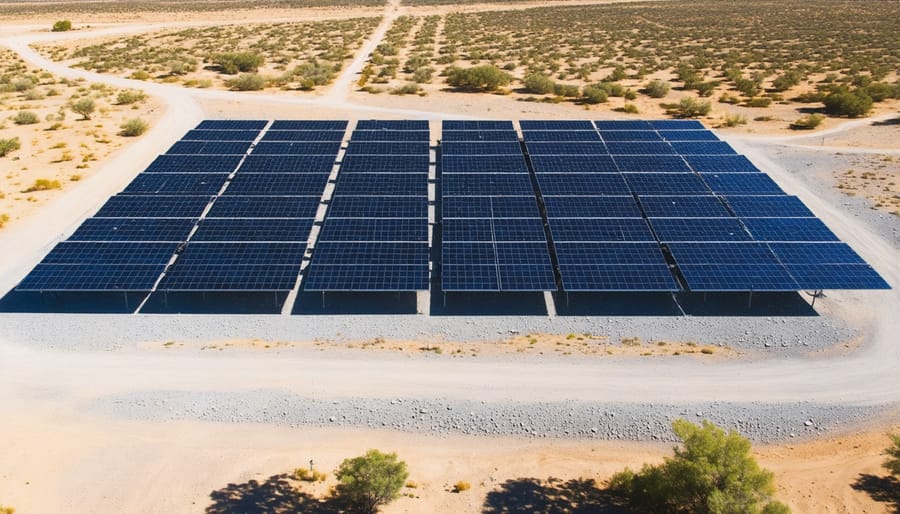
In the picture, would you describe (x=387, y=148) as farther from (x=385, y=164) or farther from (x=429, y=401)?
(x=429, y=401)

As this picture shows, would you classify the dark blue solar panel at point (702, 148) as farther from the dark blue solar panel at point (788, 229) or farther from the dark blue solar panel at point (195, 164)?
the dark blue solar panel at point (195, 164)

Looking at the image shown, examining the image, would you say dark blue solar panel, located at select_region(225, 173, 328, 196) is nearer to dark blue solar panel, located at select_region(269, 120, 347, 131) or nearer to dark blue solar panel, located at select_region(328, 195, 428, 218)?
dark blue solar panel, located at select_region(328, 195, 428, 218)

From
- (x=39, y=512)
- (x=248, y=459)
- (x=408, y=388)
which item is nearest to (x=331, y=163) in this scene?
(x=408, y=388)

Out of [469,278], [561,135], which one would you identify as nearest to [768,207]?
[561,135]

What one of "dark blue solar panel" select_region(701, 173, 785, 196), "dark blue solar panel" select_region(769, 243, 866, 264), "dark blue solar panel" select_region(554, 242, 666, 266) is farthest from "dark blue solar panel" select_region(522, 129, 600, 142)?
"dark blue solar panel" select_region(769, 243, 866, 264)

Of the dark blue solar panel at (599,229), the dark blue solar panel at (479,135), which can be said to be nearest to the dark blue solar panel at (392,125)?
the dark blue solar panel at (479,135)
